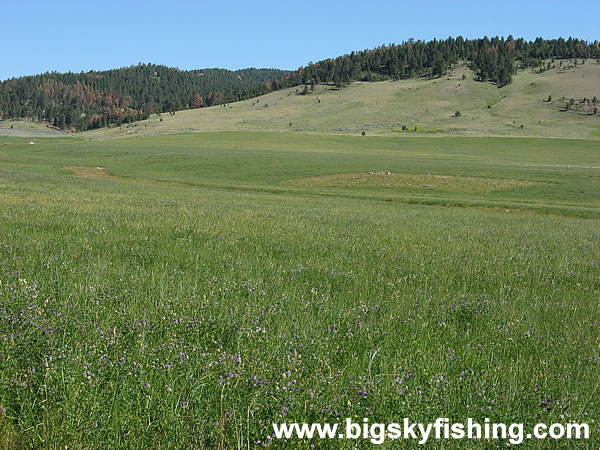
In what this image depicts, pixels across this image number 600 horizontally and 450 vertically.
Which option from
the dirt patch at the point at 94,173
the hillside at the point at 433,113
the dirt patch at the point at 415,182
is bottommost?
Answer: the dirt patch at the point at 415,182

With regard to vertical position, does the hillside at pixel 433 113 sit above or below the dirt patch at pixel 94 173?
above

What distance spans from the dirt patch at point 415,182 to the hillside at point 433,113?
273 ft

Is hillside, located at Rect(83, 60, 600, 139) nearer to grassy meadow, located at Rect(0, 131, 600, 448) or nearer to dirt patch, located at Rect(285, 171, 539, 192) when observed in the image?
dirt patch, located at Rect(285, 171, 539, 192)

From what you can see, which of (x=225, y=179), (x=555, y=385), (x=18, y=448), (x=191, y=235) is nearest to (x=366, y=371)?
(x=555, y=385)

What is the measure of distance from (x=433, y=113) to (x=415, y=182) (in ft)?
381

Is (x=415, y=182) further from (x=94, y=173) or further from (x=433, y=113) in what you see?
(x=433, y=113)

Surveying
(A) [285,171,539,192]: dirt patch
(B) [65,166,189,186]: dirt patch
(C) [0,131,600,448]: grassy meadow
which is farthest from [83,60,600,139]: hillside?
(C) [0,131,600,448]: grassy meadow

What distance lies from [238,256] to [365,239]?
4738mm

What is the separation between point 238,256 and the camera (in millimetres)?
8844

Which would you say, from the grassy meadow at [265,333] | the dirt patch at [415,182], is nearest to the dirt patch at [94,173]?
the dirt patch at [415,182]

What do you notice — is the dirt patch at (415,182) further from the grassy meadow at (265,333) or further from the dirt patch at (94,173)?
the grassy meadow at (265,333)

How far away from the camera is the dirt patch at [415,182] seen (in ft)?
147

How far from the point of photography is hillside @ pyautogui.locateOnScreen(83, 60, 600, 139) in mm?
132625

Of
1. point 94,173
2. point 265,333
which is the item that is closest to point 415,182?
point 94,173
